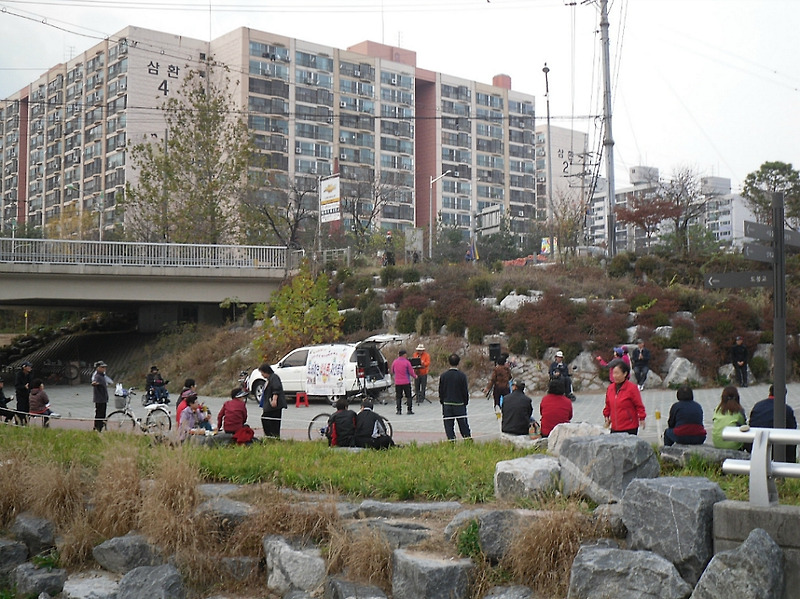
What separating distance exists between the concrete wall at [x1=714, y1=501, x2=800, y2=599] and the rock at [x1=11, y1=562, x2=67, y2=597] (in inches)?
321

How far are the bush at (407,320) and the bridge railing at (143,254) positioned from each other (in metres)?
8.98

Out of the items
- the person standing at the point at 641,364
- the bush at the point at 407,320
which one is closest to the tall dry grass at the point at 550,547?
the person standing at the point at 641,364

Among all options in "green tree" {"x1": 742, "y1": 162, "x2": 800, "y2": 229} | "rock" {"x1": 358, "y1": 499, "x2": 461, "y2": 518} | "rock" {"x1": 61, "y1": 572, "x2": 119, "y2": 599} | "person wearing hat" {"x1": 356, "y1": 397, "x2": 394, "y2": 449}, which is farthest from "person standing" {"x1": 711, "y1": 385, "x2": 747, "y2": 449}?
"green tree" {"x1": 742, "y1": 162, "x2": 800, "y2": 229}

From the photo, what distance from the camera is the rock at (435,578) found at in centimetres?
821

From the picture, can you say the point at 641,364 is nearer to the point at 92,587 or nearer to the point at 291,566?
the point at 291,566

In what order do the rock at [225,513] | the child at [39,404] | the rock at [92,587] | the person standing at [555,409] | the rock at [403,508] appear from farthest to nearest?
the child at [39,404]
the person standing at [555,409]
the rock at [92,587]
the rock at [225,513]
the rock at [403,508]

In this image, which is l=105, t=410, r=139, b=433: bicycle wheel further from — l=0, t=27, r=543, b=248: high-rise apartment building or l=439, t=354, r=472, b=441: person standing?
l=0, t=27, r=543, b=248: high-rise apartment building

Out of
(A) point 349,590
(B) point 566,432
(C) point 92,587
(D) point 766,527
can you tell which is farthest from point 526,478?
(C) point 92,587

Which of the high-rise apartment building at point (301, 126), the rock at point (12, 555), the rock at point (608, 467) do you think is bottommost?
the rock at point (12, 555)

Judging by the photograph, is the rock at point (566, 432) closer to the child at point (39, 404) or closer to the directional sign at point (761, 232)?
the directional sign at point (761, 232)

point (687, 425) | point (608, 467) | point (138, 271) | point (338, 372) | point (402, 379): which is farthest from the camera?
point (138, 271)

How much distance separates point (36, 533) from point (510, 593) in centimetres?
685

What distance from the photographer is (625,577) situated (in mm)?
7395

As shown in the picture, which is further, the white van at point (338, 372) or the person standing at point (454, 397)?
the white van at point (338, 372)
